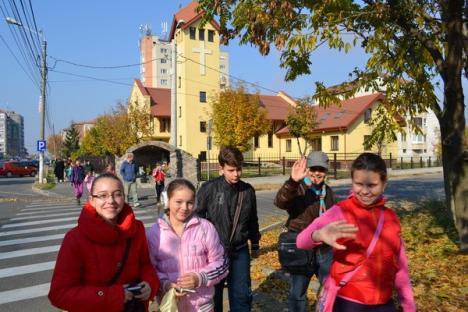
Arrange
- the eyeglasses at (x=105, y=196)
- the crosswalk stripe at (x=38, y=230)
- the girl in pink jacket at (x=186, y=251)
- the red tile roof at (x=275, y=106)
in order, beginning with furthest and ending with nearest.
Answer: the red tile roof at (x=275, y=106), the crosswalk stripe at (x=38, y=230), the girl in pink jacket at (x=186, y=251), the eyeglasses at (x=105, y=196)

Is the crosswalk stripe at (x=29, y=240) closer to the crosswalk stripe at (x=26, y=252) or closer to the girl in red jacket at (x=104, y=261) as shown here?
the crosswalk stripe at (x=26, y=252)

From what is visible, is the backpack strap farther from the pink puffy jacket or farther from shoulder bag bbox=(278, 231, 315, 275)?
shoulder bag bbox=(278, 231, 315, 275)

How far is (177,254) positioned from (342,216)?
119 cm

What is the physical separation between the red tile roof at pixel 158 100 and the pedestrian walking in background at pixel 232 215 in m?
49.2

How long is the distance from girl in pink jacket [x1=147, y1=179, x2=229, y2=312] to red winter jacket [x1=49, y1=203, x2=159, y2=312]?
40cm

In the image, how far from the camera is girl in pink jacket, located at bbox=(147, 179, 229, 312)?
302 cm

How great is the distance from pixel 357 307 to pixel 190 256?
1.18m

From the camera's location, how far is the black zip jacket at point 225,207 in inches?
157

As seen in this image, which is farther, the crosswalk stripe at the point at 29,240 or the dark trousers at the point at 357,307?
the crosswalk stripe at the point at 29,240

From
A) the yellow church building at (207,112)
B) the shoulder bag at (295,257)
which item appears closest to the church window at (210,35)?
the yellow church building at (207,112)

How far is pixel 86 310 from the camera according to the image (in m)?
2.44

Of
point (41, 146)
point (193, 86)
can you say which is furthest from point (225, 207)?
point (193, 86)

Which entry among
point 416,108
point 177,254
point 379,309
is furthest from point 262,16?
point 379,309

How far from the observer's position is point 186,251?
3.07 m
